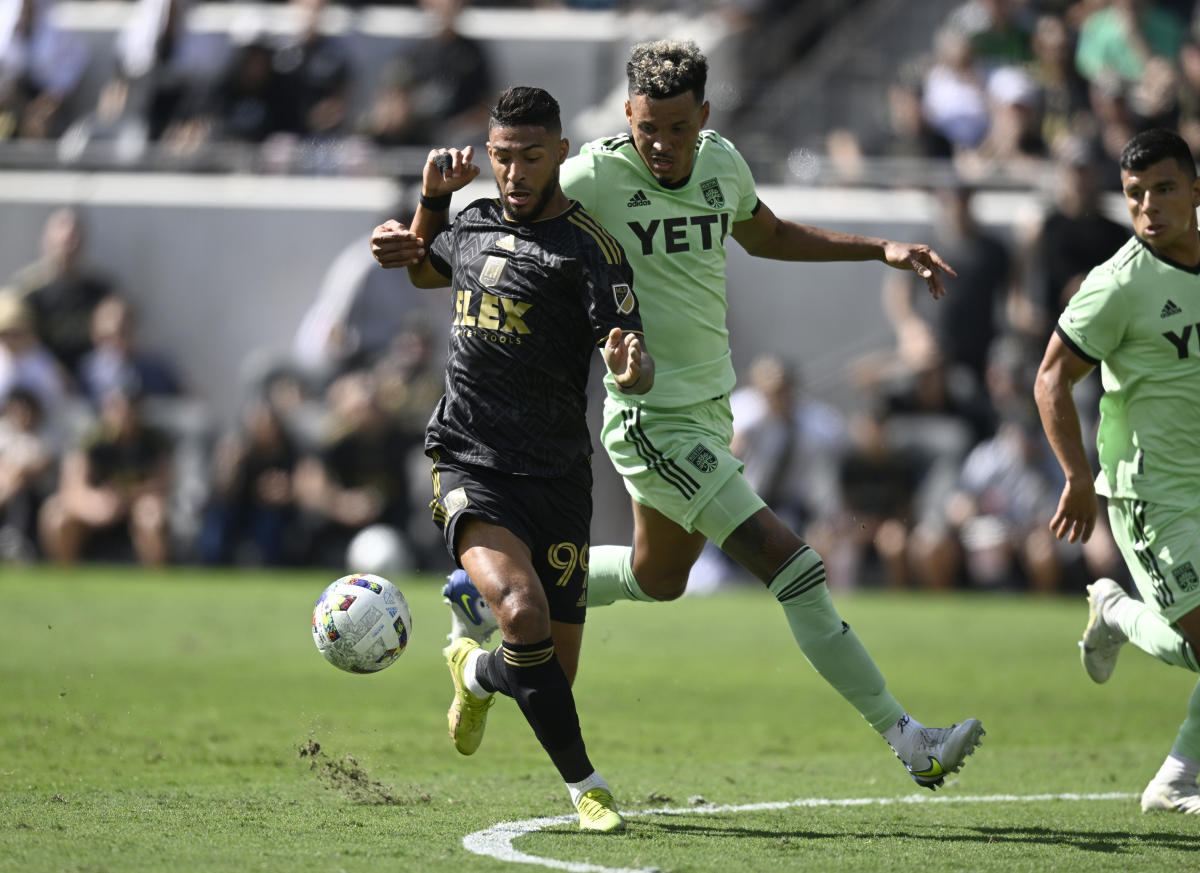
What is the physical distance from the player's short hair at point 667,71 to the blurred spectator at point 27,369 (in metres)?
12.5

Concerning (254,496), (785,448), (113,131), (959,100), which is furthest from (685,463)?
(113,131)

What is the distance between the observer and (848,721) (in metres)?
9.62

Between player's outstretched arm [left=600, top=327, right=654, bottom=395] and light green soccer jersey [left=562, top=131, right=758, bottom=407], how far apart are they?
0.96 m

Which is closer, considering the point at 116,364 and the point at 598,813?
the point at 598,813

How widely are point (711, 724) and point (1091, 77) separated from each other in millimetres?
11655

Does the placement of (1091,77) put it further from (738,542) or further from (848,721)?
(738,542)

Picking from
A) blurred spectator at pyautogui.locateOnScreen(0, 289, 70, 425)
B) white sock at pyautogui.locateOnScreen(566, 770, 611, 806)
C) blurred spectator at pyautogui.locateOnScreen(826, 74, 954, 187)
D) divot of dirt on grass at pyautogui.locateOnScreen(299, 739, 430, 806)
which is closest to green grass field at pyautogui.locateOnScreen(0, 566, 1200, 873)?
divot of dirt on grass at pyautogui.locateOnScreen(299, 739, 430, 806)

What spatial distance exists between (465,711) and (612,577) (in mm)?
1033

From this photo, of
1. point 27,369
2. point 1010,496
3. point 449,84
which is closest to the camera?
point 1010,496

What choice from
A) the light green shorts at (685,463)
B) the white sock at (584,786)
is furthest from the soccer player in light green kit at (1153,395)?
the white sock at (584,786)

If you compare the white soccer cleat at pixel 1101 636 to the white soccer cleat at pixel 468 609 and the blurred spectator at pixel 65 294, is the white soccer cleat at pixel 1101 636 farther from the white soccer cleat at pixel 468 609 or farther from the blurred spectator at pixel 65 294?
the blurred spectator at pixel 65 294

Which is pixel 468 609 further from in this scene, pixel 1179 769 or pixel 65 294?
pixel 65 294

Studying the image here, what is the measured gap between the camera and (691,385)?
663 centimetres

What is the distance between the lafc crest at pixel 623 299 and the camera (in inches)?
229
